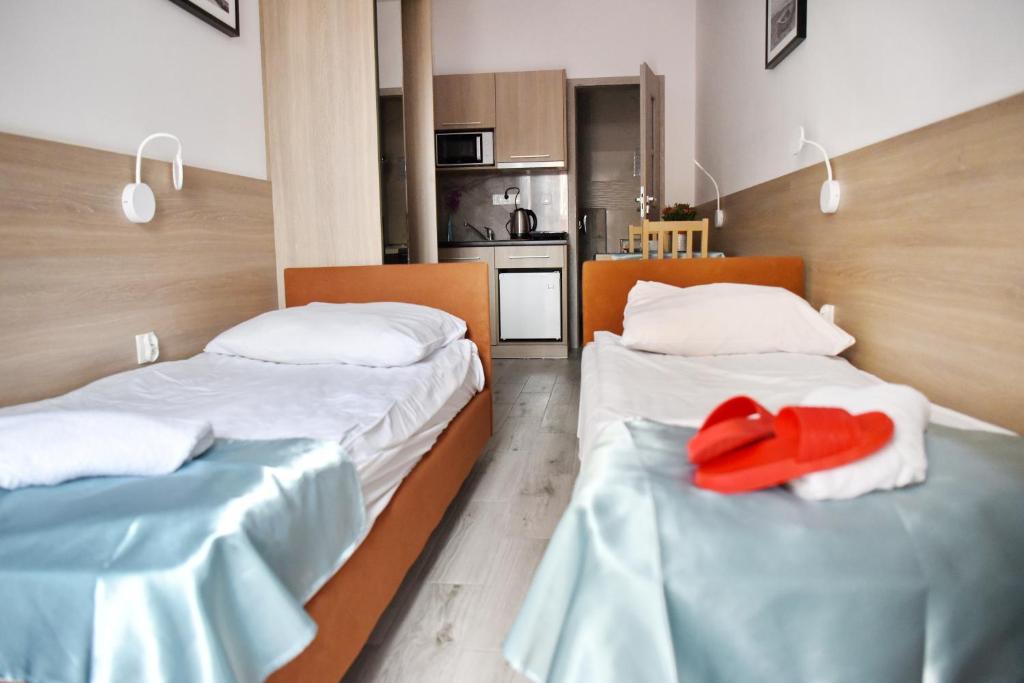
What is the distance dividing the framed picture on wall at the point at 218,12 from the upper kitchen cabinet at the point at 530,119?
8.33ft

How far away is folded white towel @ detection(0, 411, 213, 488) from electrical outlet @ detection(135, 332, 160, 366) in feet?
3.22

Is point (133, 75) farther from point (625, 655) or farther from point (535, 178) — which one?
point (535, 178)

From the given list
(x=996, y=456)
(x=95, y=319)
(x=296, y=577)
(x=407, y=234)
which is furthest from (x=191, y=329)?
(x=996, y=456)

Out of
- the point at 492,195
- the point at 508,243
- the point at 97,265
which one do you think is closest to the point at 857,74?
the point at 97,265

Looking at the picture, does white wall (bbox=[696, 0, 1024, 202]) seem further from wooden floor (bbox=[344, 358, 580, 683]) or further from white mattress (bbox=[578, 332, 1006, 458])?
wooden floor (bbox=[344, 358, 580, 683])

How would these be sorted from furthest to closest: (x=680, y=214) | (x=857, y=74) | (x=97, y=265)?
(x=680, y=214) → (x=857, y=74) → (x=97, y=265)

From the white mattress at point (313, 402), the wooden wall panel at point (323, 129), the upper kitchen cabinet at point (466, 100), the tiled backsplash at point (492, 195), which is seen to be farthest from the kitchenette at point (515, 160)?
the white mattress at point (313, 402)

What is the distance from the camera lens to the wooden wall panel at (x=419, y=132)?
3.43m

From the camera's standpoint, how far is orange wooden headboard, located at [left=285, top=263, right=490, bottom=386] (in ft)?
8.52

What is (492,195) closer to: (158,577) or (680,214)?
(680,214)

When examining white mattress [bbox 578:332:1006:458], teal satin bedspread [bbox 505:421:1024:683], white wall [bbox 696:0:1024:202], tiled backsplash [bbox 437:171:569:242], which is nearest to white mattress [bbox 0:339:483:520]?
white mattress [bbox 578:332:1006:458]

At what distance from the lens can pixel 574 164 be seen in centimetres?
509

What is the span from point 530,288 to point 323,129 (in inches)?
91.4

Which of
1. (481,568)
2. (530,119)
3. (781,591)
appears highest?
(530,119)
